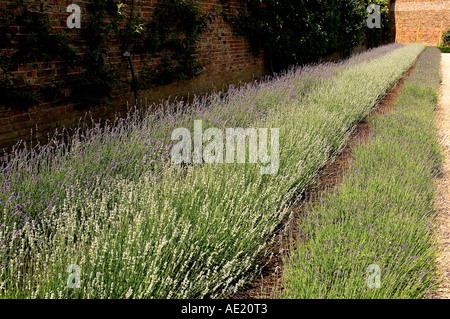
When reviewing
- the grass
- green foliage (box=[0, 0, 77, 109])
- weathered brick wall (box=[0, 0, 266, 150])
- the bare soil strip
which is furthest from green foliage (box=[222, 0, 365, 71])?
the grass

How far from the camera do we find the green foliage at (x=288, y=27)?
27.3 feet

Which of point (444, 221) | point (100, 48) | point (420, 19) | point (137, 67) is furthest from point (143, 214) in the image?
point (420, 19)

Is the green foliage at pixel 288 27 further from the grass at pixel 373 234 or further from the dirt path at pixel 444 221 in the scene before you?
the grass at pixel 373 234

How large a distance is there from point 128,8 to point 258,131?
2820 millimetres

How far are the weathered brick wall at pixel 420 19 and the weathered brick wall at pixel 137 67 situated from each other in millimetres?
32174

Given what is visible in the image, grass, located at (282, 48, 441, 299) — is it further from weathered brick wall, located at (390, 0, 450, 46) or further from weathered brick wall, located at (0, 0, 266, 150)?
weathered brick wall, located at (390, 0, 450, 46)

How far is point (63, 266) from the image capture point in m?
1.76

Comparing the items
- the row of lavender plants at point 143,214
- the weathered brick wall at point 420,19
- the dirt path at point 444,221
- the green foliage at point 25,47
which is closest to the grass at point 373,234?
the dirt path at point 444,221

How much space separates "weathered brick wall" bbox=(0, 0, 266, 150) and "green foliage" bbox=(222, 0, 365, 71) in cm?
31

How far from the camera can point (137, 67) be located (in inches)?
214

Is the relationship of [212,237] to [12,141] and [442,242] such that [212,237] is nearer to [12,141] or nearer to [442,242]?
[442,242]

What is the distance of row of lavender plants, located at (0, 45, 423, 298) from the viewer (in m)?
1.77
